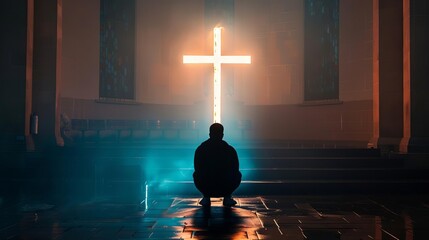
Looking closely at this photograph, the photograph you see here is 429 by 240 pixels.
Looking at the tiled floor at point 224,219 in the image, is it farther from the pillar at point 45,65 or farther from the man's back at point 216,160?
the pillar at point 45,65

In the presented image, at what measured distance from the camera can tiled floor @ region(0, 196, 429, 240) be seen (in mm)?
5711

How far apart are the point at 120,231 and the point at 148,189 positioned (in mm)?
3609

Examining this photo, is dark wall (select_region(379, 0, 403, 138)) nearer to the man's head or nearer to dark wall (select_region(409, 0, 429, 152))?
dark wall (select_region(409, 0, 429, 152))

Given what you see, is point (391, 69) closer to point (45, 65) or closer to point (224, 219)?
point (224, 219)

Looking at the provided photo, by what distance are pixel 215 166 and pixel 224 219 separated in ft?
3.27

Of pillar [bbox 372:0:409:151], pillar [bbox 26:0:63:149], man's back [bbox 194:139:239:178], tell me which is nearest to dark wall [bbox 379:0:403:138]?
pillar [bbox 372:0:409:151]

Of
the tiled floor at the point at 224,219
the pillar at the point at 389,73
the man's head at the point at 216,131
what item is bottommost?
the tiled floor at the point at 224,219

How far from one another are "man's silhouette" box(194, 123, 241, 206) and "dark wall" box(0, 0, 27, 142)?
5949 millimetres

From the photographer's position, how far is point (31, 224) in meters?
6.33

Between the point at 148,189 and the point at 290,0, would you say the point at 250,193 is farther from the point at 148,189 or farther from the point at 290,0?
the point at 290,0

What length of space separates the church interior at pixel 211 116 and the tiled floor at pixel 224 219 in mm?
38

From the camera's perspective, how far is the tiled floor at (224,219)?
5.71m

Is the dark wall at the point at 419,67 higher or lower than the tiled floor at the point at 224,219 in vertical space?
higher

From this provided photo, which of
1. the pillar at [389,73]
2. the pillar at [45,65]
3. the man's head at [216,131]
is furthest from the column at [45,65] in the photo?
the pillar at [389,73]
